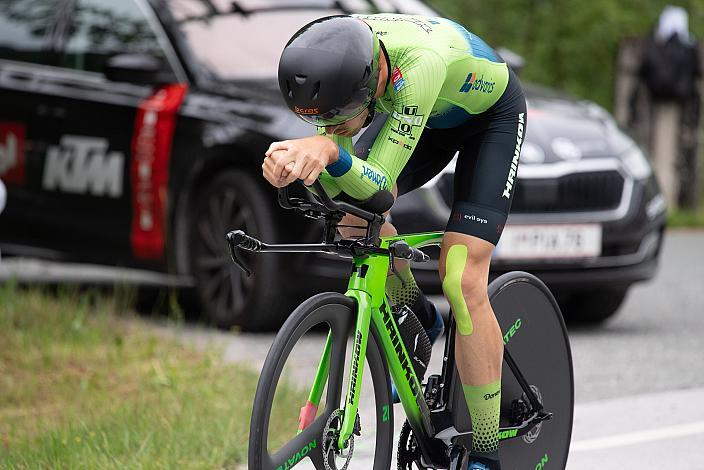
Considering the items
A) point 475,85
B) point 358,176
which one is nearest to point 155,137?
point 475,85

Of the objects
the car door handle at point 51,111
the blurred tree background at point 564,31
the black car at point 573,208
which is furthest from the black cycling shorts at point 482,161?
the blurred tree background at point 564,31

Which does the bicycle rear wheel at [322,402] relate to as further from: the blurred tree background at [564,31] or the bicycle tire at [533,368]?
the blurred tree background at [564,31]

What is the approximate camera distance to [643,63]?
13.8 meters

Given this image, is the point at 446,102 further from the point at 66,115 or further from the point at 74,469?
the point at 66,115

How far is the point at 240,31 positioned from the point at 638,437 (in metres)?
3.37

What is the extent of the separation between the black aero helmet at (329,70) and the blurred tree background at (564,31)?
12.1 meters

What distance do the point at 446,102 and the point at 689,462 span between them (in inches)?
69.6

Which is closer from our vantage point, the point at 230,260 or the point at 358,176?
the point at 358,176

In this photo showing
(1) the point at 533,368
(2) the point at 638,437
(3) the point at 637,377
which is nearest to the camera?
(1) the point at 533,368

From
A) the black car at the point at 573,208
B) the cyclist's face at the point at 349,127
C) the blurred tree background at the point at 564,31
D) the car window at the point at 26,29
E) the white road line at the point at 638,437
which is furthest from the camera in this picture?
the blurred tree background at the point at 564,31

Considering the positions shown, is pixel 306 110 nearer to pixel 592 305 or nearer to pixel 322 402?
pixel 322 402

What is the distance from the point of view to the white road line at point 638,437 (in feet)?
17.5

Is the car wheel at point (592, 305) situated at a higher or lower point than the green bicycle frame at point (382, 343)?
lower

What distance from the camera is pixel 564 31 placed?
16031mm
